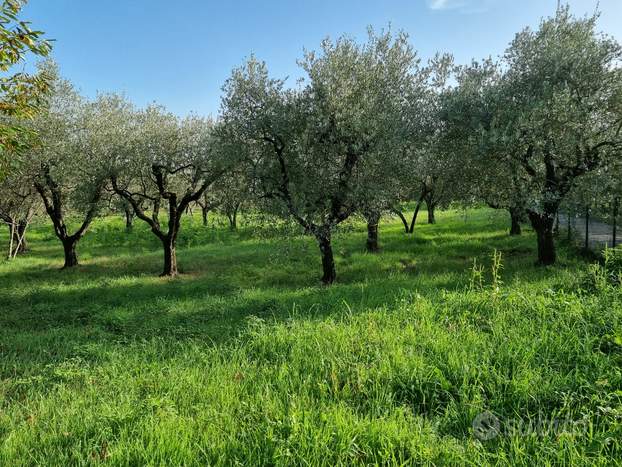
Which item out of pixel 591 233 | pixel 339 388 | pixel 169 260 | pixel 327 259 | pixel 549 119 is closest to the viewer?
pixel 339 388

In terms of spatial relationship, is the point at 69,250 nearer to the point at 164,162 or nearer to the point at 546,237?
the point at 164,162

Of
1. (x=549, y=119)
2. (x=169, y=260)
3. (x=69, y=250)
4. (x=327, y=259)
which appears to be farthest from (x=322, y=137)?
(x=69, y=250)

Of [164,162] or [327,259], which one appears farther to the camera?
[164,162]

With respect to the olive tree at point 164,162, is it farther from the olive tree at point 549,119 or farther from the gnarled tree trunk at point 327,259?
the olive tree at point 549,119

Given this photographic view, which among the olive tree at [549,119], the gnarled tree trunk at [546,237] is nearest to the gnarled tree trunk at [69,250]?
the olive tree at [549,119]

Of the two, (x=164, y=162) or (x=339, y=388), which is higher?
(x=164, y=162)

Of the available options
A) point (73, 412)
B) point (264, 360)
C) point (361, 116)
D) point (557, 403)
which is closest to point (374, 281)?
point (361, 116)

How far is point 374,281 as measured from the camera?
1269cm

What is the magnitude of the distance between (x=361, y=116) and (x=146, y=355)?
33.8 ft

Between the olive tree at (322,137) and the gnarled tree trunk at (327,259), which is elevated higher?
the olive tree at (322,137)

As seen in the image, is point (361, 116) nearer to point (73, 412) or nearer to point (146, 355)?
point (146, 355)

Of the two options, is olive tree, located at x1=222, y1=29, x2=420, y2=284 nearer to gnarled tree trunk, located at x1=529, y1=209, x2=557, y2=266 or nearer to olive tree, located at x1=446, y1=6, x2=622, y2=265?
olive tree, located at x1=446, y1=6, x2=622, y2=265

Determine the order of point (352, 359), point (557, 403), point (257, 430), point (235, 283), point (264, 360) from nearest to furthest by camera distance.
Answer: point (257, 430) → point (557, 403) → point (352, 359) → point (264, 360) → point (235, 283)

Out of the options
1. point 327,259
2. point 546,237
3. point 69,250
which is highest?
point 546,237
